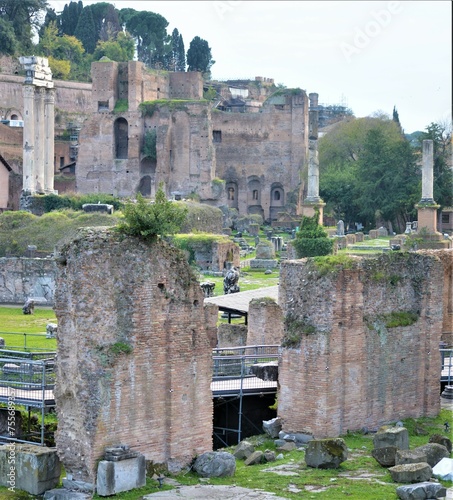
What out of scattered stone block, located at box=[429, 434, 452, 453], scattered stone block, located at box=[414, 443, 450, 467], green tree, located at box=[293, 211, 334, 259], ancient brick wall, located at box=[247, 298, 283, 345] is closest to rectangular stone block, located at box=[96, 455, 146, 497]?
scattered stone block, located at box=[414, 443, 450, 467]

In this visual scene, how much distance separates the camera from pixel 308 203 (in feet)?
165

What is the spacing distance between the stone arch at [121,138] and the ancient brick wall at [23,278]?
40394 mm

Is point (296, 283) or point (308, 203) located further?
point (308, 203)

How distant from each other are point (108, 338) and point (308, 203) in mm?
35131

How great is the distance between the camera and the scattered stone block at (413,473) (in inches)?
625

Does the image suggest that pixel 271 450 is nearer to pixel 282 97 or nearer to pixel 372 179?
pixel 372 179

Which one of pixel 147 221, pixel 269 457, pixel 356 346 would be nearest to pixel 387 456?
pixel 269 457

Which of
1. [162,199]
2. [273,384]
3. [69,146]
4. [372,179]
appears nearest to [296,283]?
[273,384]

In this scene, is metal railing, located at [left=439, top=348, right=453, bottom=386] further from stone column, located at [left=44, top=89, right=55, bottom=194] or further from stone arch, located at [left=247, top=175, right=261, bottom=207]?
stone arch, located at [left=247, top=175, right=261, bottom=207]

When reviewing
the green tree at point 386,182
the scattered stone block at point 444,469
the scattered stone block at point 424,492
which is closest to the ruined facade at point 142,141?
the green tree at point 386,182

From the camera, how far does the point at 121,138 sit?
79125 millimetres

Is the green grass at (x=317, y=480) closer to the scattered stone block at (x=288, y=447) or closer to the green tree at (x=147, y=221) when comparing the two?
the scattered stone block at (x=288, y=447)

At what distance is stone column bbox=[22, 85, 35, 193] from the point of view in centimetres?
6247

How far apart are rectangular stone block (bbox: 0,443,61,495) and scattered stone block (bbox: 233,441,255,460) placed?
2.97 m
